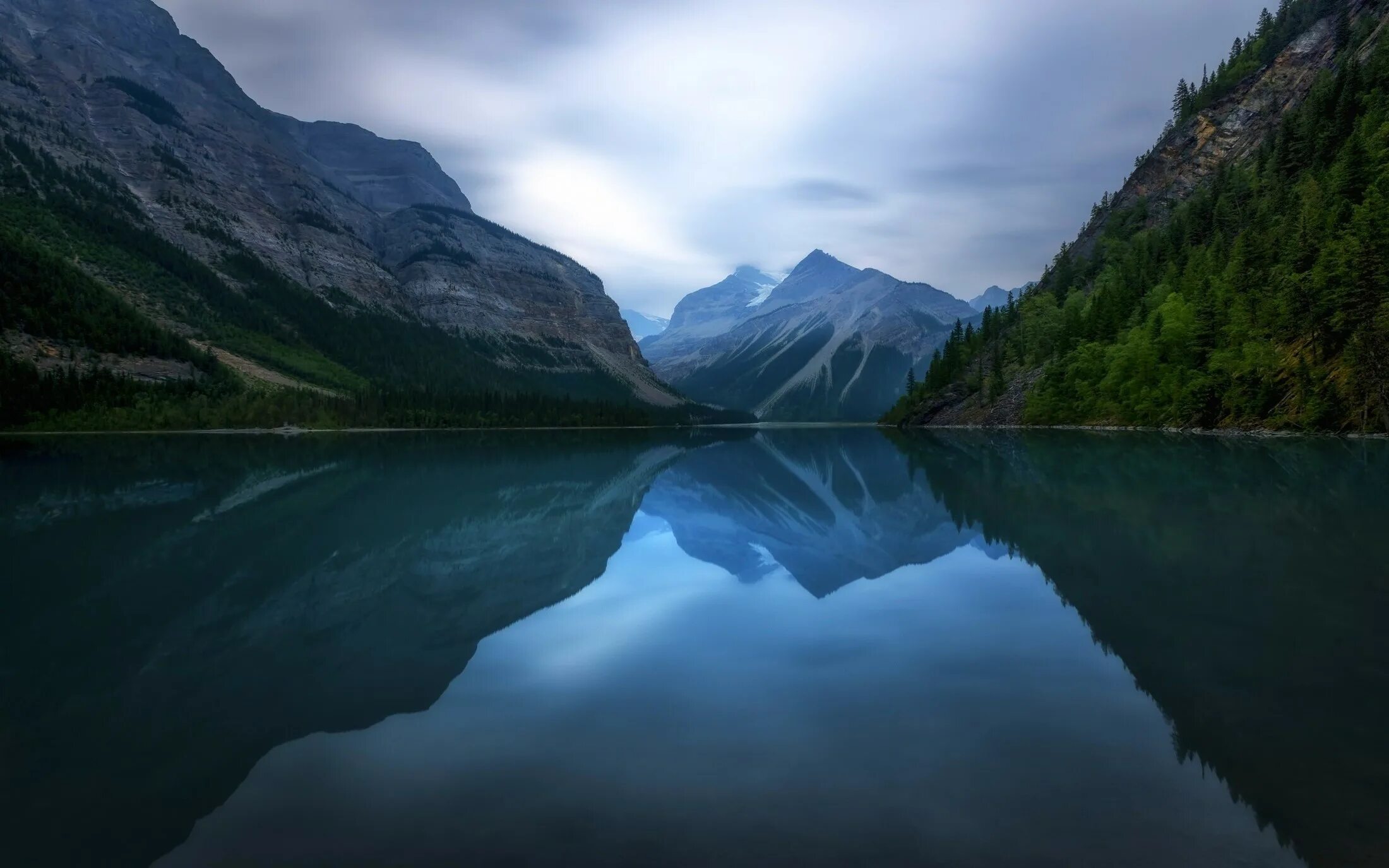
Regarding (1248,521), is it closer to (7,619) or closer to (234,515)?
(7,619)

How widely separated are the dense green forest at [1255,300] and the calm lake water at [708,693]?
1673 inches

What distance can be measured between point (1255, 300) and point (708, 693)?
264ft

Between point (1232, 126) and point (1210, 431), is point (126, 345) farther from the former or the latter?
point (1232, 126)

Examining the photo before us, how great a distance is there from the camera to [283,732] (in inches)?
338

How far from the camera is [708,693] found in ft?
32.0

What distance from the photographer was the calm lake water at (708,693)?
20.2 ft

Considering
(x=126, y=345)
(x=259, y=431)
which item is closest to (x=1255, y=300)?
(x=259, y=431)

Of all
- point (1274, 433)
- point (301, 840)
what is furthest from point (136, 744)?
point (1274, 433)

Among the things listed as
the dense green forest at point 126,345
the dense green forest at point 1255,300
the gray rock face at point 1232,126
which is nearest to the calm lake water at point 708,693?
the dense green forest at point 1255,300

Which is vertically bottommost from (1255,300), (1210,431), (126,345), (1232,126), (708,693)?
(708,693)

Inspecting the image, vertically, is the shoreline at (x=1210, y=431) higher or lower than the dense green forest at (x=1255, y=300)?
lower

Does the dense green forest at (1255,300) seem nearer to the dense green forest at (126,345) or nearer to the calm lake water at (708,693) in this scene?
the calm lake water at (708,693)

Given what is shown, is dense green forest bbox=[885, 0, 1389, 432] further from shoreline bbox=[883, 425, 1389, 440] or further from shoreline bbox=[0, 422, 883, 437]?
shoreline bbox=[0, 422, 883, 437]

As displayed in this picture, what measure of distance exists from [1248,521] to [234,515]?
36.6 meters
